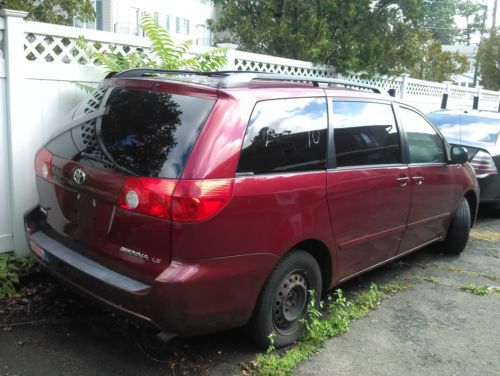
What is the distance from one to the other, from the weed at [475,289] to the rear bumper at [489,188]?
2.54m

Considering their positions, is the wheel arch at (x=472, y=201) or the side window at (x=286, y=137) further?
the wheel arch at (x=472, y=201)

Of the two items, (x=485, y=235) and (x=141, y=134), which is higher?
(x=141, y=134)

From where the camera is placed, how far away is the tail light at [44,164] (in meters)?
3.32

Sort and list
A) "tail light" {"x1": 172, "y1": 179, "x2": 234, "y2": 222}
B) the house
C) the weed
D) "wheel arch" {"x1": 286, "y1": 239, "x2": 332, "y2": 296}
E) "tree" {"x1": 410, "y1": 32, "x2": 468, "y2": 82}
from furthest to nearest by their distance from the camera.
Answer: the house, "tree" {"x1": 410, "y1": 32, "x2": 468, "y2": 82}, the weed, "wheel arch" {"x1": 286, "y1": 239, "x2": 332, "y2": 296}, "tail light" {"x1": 172, "y1": 179, "x2": 234, "y2": 222}

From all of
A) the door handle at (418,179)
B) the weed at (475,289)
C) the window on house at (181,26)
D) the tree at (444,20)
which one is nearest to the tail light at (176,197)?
the door handle at (418,179)

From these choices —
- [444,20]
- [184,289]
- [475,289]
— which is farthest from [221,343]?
[444,20]

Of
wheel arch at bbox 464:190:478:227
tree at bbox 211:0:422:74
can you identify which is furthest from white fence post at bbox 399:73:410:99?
wheel arch at bbox 464:190:478:227

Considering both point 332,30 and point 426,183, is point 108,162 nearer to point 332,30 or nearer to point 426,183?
point 426,183

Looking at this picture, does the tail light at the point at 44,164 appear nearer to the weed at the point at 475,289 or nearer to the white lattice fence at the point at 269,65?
the white lattice fence at the point at 269,65

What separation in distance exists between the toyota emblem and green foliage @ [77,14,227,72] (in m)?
1.64

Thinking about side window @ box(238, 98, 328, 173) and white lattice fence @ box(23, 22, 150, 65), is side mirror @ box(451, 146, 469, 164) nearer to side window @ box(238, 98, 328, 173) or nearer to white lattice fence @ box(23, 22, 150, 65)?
side window @ box(238, 98, 328, 173)

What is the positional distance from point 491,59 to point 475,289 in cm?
2603

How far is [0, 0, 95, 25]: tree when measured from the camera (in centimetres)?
796

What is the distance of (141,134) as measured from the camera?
291cm
